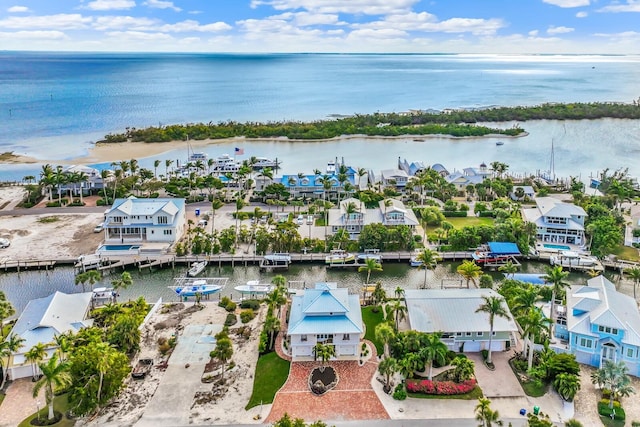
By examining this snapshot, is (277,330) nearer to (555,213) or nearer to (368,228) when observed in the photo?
(368,228)

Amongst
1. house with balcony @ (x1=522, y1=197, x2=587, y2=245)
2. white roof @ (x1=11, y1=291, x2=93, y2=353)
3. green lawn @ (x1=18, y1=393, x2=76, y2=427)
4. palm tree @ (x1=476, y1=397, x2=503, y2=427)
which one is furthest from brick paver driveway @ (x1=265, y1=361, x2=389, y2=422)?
house with balcony @ (x1=522, y1=197, x2=587, y2=245)

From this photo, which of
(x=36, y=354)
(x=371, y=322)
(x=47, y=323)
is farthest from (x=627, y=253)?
(x=36, y=354)

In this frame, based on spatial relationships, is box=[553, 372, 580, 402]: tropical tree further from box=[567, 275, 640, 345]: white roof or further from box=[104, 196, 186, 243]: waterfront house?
box=[104, 196, 186, 243]: waterfront house

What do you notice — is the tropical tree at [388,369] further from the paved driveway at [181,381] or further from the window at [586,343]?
the window at [586,343]

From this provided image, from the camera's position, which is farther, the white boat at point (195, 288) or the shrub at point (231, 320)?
the white boat at point (195, 288)

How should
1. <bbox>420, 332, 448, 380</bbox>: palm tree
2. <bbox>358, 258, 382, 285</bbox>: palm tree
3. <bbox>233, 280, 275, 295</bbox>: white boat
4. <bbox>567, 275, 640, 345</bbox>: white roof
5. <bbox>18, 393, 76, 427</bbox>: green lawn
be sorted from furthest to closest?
<bbox>358, 258, 382, 285</bbox>: palm tree → <bbox>233, 280, 275, 295</bbox>: white boat → <bbox>567, 275, 640, 345</bbox>: white roof → <bbox>420, 332, 448, 380</bbox>: palm tree → <bbox>18, 393, 76, 427</bbox>: green lawn

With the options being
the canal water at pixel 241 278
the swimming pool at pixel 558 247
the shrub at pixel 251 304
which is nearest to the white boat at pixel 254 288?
the canal water at pixel 241 278
